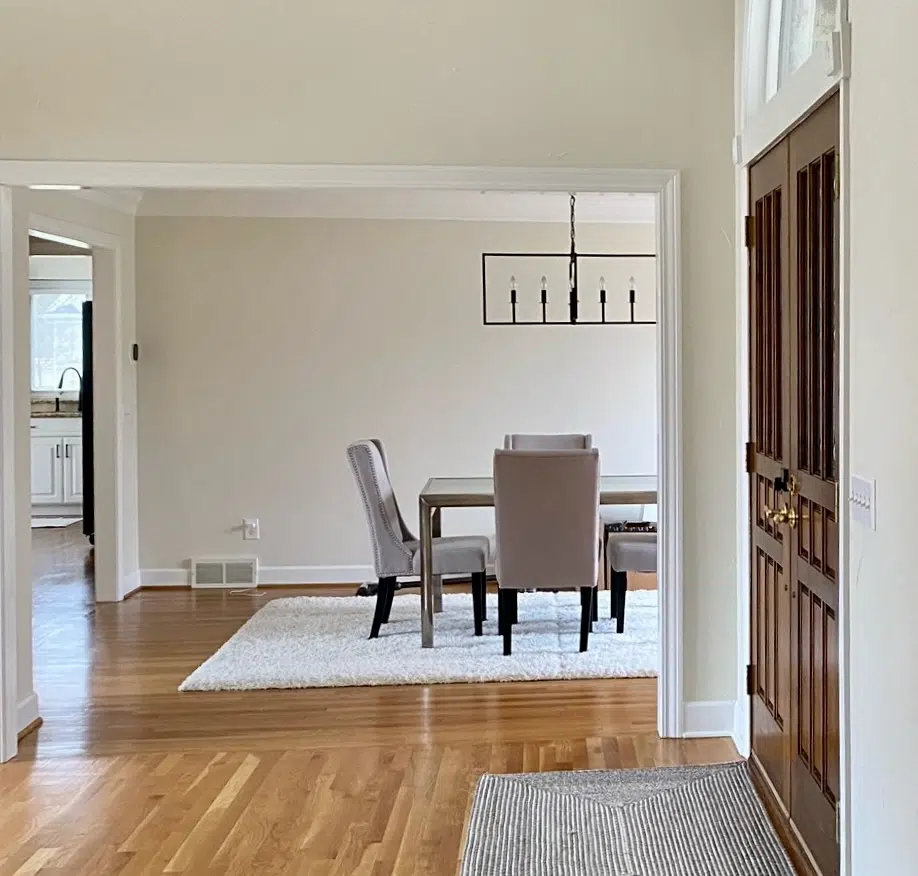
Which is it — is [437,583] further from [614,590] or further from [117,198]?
[117,198]

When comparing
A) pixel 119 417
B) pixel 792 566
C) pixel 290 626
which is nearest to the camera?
pixel 792 566

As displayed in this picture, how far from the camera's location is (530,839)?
2725 millimetres

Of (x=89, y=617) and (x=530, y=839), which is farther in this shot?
(x=89, y=617)

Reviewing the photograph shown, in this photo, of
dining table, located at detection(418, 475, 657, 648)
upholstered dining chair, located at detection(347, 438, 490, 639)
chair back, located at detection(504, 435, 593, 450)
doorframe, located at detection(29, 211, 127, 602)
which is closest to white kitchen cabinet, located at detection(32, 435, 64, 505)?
doorframe, located at detection(29, 211, 127, 602)

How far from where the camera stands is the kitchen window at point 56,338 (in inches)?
384

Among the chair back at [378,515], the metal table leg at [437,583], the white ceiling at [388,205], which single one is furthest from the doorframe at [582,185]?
the white ceiling at [388,205]

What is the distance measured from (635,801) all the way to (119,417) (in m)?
4.11

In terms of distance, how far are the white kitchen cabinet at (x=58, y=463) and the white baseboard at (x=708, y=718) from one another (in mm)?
7269

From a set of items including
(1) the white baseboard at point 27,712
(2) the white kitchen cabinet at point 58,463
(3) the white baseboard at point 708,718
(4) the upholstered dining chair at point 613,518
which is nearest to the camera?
(3) the white baseboard at point 708,718

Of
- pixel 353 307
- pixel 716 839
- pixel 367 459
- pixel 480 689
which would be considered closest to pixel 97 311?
pixel 353 307

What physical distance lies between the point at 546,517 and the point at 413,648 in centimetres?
91

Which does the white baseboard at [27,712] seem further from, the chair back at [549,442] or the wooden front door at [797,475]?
the chair back at [549,442]

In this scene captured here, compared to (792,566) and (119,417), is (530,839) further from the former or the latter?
(119,417)

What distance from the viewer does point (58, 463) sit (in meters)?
9.30
